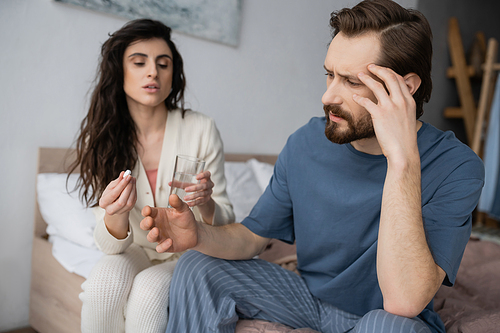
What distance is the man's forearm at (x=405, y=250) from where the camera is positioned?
0.84 m

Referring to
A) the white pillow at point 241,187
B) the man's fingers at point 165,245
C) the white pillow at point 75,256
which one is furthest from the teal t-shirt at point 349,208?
the white pillow at point 241,187

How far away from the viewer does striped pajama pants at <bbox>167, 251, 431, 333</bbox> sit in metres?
1.00

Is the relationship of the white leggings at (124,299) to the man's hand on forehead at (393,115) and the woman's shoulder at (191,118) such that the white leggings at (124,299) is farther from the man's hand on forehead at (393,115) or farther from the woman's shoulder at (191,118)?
the man's hand on forehead at (393,115)

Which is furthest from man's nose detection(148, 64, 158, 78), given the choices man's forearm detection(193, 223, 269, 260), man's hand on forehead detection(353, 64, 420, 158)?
man's hand on forehead detection(353, 64, 420, 158)

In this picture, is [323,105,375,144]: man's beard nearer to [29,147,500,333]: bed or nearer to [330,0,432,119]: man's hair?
[330,0,432,119]: man's hair

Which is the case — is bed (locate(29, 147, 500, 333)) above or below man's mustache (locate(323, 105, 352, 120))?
below

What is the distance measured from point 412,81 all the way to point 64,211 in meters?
1.36

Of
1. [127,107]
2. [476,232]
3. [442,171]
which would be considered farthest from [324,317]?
[476,232]

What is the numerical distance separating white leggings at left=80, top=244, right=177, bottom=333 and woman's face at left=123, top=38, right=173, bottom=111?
1.95 feet

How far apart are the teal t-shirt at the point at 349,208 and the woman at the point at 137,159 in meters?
0.26

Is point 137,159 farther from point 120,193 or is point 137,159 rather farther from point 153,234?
point 153,234

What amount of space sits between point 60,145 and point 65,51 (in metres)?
0.42

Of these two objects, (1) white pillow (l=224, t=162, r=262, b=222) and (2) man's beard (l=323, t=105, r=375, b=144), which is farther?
(1) white pillow (l=224, t=162, r=262, b=222)

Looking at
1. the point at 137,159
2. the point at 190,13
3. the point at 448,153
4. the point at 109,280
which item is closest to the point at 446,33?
the point at 190,13
